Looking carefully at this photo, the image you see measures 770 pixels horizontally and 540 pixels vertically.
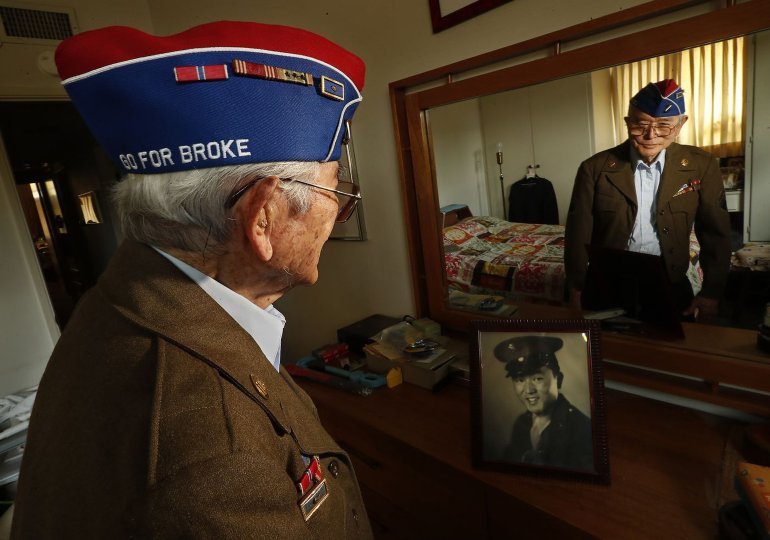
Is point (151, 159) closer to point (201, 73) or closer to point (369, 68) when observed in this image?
point (201, 73)

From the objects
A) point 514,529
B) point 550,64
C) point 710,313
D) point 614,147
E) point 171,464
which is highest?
point 550,64

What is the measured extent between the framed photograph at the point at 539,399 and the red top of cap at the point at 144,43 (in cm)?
73

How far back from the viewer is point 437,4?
3.74 ft

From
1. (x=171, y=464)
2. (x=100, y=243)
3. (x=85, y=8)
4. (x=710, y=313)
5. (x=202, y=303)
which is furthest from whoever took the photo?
(x=100, y=243)

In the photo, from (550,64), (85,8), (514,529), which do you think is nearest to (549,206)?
(550,64)

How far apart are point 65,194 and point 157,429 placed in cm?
357

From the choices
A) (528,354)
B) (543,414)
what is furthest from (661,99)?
(543,414)

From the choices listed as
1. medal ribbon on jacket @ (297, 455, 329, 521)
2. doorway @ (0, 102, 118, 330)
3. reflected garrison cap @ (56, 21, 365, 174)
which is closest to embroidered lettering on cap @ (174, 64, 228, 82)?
reflected garrison cap @ (56, 21, 365, 174)

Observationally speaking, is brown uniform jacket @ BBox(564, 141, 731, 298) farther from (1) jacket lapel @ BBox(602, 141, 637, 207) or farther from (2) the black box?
(2) the black box

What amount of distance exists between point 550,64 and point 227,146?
835mm

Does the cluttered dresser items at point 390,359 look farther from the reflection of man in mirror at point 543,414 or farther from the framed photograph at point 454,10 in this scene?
the framed photograph at point 454,10

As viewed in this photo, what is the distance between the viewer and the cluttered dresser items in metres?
1.25

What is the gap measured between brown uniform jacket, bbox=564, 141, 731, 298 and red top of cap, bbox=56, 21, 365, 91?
2.61 feet

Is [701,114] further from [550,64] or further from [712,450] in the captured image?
[712,450]
